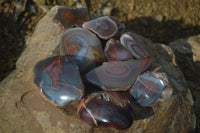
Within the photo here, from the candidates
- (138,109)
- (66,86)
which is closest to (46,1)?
(66,86)

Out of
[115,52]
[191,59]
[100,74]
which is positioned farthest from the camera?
[191,59]

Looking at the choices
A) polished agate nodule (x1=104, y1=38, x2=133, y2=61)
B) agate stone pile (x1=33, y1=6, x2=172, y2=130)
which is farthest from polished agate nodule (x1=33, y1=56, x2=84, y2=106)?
polished agate nodule (x1=104, y1=38, x2=133, y2=61)

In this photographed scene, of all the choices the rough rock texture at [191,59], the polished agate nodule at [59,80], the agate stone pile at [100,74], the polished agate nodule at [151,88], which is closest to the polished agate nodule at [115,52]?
the agate stone pile at [100,74]

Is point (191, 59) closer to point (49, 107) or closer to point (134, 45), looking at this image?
point (134, 45)

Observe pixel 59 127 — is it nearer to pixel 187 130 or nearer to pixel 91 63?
pixel 91 63

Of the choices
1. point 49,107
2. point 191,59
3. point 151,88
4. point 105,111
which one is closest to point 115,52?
point 151,88

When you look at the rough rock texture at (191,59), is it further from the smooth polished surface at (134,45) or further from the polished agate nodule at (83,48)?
the polished agate nodule at (83,48)

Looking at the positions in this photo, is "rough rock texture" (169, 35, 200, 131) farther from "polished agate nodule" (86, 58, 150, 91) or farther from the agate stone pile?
"polished agate nodule" (86, 58, 150, 91)
